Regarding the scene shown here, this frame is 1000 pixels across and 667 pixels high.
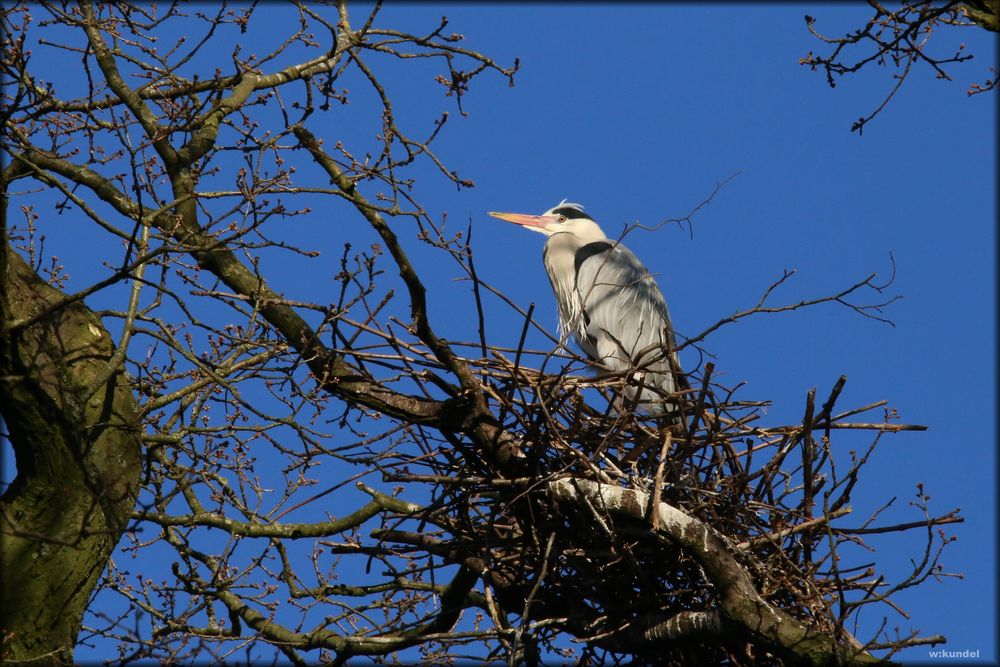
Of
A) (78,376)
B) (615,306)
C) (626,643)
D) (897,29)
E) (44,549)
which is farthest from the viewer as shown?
(615,306)

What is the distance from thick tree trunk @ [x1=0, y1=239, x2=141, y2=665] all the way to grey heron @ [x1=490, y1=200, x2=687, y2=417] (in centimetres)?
259

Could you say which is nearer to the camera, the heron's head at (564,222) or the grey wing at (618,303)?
the grey wing at (618,303)

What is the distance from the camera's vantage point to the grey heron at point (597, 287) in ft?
17.2

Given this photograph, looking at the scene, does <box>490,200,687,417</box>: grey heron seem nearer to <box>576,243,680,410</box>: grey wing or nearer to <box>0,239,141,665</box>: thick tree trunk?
<box>576,243,680,410</box>: grey wing

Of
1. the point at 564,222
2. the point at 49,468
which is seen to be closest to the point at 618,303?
the point at 564,222

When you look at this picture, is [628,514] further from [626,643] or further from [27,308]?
[27,308]

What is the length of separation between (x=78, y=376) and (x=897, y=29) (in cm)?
275

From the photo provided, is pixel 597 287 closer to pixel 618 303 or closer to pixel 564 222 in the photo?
pixel 618 303

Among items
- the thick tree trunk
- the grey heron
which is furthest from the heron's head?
the thick tree trunk

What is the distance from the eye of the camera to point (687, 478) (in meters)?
3.26

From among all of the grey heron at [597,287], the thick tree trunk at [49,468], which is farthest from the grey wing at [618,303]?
the thick tree trunk at [49,468]

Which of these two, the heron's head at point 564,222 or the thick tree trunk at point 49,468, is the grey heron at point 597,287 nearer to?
the heron's head at point 564,222

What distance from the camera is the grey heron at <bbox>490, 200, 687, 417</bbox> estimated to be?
525 cm

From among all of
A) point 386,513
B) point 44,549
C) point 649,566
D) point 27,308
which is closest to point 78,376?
point 27,308
